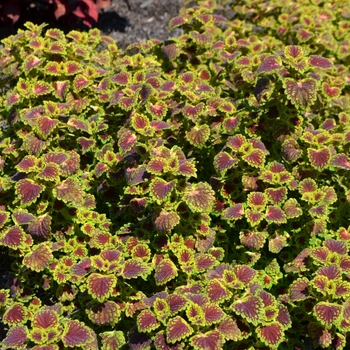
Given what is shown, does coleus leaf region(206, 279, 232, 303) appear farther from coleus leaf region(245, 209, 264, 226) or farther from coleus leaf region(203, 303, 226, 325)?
coleus leaf region(245, 209, 264, 226)

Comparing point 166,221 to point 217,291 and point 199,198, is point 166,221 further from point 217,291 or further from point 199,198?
point 217,291

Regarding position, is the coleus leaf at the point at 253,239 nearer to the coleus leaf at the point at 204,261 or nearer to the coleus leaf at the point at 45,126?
the coleus leaf at the point at 204,261

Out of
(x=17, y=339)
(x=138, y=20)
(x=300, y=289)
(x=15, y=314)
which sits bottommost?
(x=138, y=20)

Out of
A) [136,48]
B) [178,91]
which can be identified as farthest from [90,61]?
[178,91]

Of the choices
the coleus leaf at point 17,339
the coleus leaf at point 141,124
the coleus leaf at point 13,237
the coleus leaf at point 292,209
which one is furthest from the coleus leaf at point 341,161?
the coleus leaf at point 17,339

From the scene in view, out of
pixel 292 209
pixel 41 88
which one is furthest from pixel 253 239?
pixel 41 88

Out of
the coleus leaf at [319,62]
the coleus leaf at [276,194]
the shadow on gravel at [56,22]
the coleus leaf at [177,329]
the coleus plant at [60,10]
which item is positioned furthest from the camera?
the shadow on gravel at [56,22]
